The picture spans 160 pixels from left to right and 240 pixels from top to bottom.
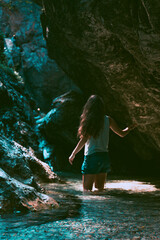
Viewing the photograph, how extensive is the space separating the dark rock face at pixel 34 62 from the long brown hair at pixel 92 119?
22.9 metres

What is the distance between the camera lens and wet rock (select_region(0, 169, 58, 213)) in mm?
2777

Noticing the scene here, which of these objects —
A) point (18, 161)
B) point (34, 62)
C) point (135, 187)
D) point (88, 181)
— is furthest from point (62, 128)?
point (34, 62)

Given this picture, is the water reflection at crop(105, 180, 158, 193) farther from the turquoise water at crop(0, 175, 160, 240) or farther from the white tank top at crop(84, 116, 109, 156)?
the turquoise water at crop(0, 175, 160, 240)

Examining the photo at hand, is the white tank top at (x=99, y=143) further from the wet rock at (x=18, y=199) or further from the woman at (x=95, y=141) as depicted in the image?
the wet rock at (x=18, y=199)

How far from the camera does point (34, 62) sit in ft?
94.0

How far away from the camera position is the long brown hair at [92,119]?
4406 millimetres

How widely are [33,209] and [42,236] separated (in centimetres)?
98

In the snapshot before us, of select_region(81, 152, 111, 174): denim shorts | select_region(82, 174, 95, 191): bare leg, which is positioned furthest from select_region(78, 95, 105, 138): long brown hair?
select_region(82, 174, 95, 191): bare leg

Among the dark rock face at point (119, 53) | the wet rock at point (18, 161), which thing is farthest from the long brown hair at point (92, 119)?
the dark rock face at point (119, 53)

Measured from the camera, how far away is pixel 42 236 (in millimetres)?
1881

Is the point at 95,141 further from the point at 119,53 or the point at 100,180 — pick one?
the point at 119,53

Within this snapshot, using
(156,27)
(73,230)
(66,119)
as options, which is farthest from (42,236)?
(66,119)

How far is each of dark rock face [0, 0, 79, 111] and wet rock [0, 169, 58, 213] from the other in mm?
24505

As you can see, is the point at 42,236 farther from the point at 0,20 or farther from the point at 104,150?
the point at 0,20
